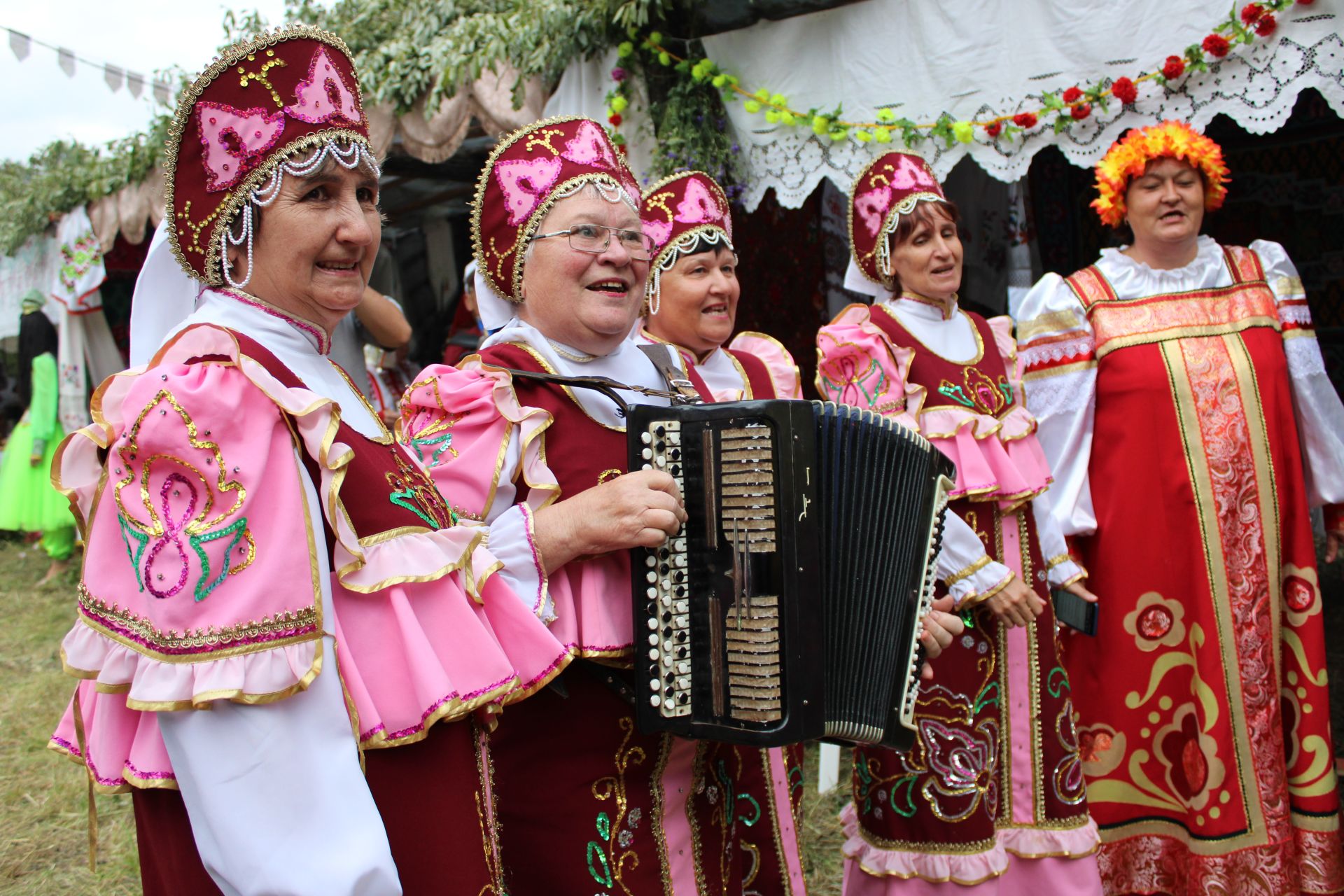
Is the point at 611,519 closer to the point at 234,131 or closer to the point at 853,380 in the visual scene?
the point at 234,131

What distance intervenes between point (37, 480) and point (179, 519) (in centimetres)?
929

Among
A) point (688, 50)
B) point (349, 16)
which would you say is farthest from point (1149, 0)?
point (349, 16)

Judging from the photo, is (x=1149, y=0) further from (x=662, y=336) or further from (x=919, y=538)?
(x=919, y=538)

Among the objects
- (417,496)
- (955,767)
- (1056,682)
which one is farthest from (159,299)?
(1056,682)

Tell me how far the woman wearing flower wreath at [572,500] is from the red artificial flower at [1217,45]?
7.79ft

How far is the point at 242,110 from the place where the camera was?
4.40ft

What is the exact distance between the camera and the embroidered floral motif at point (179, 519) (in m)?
1.16

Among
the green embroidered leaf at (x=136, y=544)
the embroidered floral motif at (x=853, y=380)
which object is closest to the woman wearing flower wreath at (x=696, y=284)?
the embroidered floral motif at (x=853, y=380)

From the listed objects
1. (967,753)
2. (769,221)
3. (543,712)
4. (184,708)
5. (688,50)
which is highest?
(688,50)

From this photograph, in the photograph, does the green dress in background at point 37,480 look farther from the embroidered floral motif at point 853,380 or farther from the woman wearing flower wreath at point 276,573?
the woman wearing flower wreath at point 276,573

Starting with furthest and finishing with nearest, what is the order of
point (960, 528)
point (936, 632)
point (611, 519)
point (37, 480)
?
point (37, 480), point (960, 528), point (936, 632), point (611, 519)

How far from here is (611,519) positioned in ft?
5.48

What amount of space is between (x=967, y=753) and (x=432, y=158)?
12.6ft

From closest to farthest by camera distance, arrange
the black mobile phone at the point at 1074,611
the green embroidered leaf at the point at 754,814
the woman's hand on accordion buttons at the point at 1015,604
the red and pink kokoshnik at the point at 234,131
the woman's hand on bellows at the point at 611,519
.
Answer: the red and pink kokoshnik at the point at 234,131 < the woman's hand on bellows at the point at 611,519 < the green embroidered leaf at the point at 754,814 < the woman's hand on accordion buttons at the point at 1015,604 < the black mobile phone at the point at 1074,611
